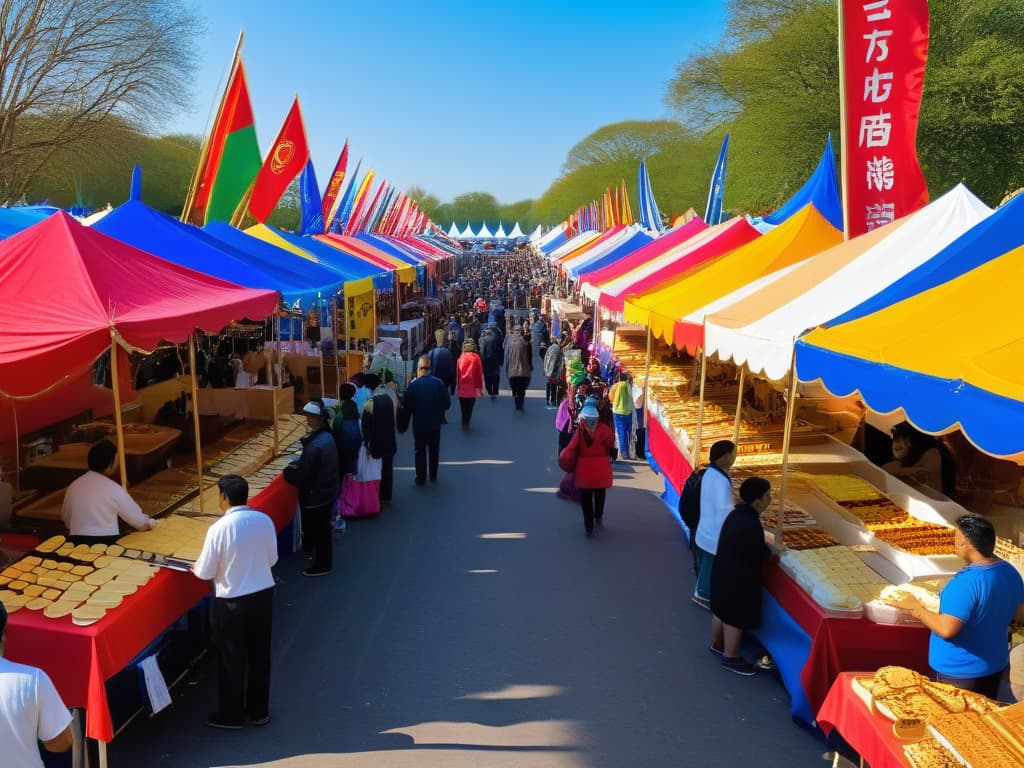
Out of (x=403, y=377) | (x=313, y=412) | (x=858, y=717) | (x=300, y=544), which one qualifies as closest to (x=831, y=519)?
(x=858, y=717)

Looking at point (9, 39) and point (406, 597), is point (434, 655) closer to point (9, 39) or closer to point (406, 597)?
point (406, 597)

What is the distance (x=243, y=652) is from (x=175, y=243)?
5.37 meters

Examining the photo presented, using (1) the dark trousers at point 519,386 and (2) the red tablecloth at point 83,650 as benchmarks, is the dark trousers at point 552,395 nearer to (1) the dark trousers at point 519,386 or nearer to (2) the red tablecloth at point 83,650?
(1) the dark trousers at point 519,386

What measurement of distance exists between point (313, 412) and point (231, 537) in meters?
2.22

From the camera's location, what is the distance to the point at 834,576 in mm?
4566

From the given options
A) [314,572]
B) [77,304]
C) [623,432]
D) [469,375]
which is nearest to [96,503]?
[77,304]

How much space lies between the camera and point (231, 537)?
13.8 feet

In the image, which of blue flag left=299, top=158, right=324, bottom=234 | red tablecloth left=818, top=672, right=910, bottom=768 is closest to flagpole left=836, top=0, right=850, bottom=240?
red tablecloth left=818, top=672, right=910, bottom=768

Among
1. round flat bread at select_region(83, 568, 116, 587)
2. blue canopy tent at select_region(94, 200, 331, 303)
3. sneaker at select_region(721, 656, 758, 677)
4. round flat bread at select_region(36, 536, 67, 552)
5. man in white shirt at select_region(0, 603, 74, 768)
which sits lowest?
sneaker at select_region(721, 656, 758, 677)

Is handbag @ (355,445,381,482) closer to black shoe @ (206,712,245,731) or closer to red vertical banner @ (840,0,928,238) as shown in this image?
black shoe @ (206,712,245,731)

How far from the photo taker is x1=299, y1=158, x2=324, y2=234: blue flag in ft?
59.8

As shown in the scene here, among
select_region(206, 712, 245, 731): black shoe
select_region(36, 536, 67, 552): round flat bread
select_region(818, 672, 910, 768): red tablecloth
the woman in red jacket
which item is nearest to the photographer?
select_region(818, 672, 910, 768): red tablecloth

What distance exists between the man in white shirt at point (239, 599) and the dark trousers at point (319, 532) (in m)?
2.07

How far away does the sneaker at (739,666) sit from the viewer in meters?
5.07
